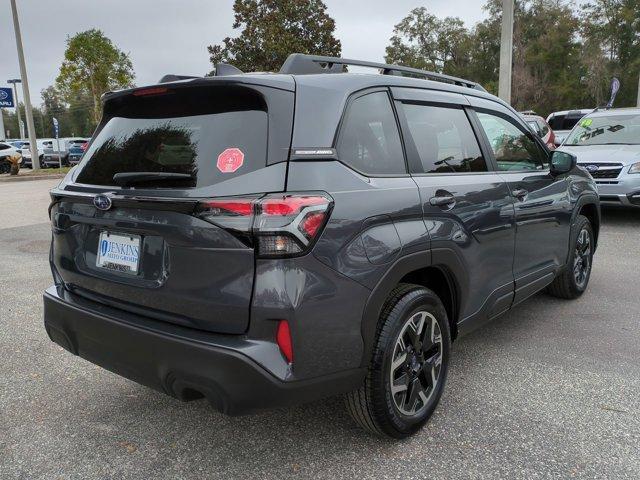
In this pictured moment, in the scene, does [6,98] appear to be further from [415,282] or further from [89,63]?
[415,282]

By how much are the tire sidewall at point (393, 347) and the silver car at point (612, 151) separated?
6508mm

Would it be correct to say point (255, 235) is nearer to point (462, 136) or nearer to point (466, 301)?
point (466, 301)

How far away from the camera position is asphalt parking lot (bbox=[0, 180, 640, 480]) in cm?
250

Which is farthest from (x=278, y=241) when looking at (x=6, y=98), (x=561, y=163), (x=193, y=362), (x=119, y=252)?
(x=6, y=98)

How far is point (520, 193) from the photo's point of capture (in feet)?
11.7

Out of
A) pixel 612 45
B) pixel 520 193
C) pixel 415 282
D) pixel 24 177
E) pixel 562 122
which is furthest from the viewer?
pixel 612 45

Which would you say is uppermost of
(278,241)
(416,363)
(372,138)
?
(372,138)

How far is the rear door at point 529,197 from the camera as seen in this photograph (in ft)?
11.6

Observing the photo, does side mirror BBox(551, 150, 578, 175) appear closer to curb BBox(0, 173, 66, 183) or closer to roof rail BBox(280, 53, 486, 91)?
roof rail BBox(280, 53, 486, 91)

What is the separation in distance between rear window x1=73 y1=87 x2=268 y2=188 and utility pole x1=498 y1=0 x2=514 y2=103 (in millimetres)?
12316

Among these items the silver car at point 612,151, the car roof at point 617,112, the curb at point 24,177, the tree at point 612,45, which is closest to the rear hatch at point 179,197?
the silver car at point 612,151

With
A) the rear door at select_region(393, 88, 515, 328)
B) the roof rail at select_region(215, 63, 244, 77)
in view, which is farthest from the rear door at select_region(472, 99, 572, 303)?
the roof rail at select_region(215, 63, 244, 77)

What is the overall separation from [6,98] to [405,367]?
24315 millimetres

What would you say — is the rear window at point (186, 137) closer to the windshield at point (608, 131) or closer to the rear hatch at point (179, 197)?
the rear hatch at point (179, 197)
